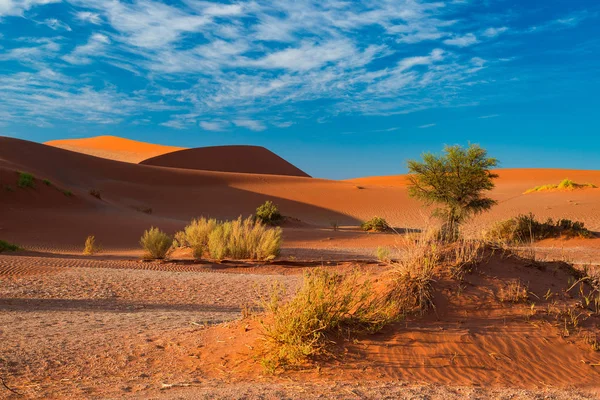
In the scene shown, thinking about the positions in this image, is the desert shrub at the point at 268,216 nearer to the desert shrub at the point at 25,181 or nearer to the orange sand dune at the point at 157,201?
the orange sand dune at the point at 157,201

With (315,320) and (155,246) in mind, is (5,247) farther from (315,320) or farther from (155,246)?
(315,320)

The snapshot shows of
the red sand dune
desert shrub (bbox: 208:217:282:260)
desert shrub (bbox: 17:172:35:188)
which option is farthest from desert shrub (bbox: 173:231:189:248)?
the red sand dune

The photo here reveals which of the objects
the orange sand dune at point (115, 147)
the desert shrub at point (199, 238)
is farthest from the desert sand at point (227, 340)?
the orange sand dune at point (115, 147)

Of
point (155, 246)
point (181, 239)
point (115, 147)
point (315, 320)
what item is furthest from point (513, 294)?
point (115, 147)

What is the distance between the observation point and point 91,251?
18.6 m

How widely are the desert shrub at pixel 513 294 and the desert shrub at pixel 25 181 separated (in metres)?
27.7

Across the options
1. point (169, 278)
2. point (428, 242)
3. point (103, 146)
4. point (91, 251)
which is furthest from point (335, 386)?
point (103, 146)

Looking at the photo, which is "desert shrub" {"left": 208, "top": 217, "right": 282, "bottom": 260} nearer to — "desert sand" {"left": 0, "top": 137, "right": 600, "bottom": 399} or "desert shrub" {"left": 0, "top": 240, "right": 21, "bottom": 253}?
"desert sand" {"left": 0, "top": 137, "right": 600, "bottom": 399}

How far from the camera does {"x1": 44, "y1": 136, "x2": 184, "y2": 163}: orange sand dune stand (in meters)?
118

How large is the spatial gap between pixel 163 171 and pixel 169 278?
145 feet

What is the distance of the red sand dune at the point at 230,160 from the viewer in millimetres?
84750

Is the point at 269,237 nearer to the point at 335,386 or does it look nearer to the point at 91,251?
the point at 91,251

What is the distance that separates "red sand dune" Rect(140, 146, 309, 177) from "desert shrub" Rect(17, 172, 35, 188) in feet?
168

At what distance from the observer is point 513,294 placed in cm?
689
